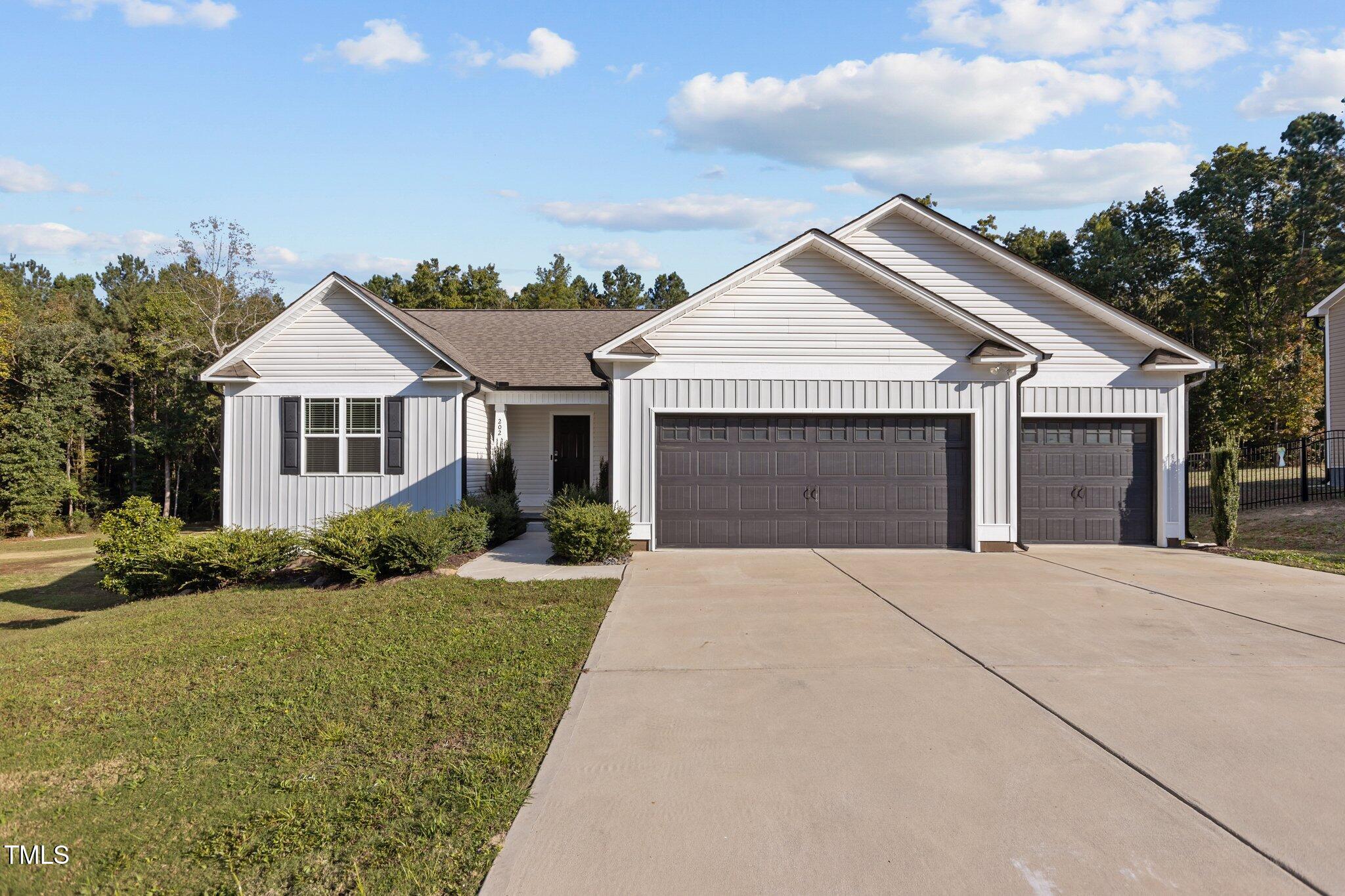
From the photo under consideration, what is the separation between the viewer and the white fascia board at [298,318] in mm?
14164

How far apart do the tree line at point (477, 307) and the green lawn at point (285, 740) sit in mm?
18802

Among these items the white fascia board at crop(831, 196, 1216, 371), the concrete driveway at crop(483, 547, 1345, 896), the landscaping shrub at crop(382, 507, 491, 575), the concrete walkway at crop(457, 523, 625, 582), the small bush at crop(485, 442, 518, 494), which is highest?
the white fascia board at crop(831, 196, 1216, 371)

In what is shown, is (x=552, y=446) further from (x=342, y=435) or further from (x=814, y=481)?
(x=814, y=481)

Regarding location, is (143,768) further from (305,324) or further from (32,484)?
(32,484)

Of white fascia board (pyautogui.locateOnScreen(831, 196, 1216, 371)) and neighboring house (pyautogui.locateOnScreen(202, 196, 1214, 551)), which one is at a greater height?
white fascia board (pyautogui.locateOnScreen(831, 196, 1216, 371))

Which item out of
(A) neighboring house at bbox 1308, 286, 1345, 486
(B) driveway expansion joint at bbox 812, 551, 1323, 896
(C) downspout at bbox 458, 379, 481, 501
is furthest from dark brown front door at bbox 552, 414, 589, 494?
(A) neighboring house at bbox 1308, 286, 1345, 486

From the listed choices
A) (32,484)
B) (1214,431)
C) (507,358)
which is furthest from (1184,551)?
(32,484)

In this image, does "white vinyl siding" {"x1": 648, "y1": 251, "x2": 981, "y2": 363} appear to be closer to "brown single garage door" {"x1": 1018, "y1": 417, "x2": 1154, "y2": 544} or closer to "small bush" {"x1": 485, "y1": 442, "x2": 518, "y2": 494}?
"brown single garage door" {"x1": 1018, "y1": 417, "x2": 1154, "y2": 544}

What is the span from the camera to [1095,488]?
1353 centimetres

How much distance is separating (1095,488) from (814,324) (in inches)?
228

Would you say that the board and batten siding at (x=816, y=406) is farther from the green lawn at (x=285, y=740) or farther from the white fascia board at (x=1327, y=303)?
the white fascia board at (x=1327, y=303)

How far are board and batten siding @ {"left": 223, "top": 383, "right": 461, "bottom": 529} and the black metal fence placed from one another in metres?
14.9

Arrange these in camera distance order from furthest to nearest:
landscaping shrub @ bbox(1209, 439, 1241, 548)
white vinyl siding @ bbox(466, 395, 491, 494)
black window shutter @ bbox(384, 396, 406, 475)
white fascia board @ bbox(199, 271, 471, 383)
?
white vinyl siding @ bbox(466, 395, 491, 494), black window shutter @ bbox(384, 396, 406, 475), white fascia board @ bbox(199, 271, 471, 383), landscaping shrub @ bbox(1209, 439, 1241, 548)

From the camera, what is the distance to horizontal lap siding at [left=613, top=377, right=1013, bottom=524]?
41.3ft
